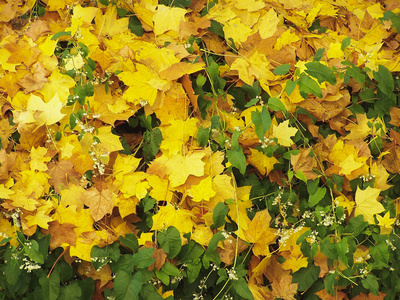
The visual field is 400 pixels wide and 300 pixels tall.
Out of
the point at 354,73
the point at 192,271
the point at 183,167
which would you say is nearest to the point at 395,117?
the point at 354,73

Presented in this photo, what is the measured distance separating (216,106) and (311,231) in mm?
490

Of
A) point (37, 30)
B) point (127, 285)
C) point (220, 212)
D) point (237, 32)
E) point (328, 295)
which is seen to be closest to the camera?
point (127, 285)

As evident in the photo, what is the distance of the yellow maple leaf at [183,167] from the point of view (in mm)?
1310

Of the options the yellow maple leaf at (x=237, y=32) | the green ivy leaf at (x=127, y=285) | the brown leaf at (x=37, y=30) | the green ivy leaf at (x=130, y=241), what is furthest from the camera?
the yellow maple leaf at (x=237, y=32)

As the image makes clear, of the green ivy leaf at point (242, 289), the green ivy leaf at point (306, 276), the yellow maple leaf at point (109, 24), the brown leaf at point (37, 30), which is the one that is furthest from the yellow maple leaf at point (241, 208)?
the brown leaf at point (37, 30)

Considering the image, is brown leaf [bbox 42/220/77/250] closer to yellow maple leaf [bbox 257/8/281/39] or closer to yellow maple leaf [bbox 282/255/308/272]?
yellow maple leaf [bbox 282/255/308/272]

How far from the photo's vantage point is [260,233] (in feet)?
4.38

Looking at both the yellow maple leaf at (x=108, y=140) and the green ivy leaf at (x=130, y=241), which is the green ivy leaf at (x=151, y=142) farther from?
the green ivy leaf at (x=130, y=241)

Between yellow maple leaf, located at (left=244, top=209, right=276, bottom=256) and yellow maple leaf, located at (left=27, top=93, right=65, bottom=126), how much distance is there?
25.9 inches

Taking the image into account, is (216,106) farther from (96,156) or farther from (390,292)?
(390,292)

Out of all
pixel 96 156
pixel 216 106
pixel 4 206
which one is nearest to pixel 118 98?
pixel 96 156

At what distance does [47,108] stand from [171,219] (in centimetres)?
50

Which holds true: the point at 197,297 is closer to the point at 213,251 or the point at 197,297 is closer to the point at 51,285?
the point at 213,251

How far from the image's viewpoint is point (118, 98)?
4.68ft
